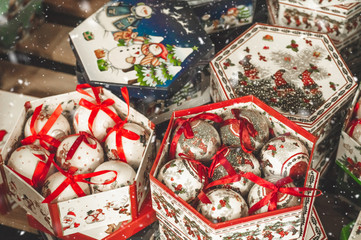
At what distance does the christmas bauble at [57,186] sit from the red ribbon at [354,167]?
77 cm

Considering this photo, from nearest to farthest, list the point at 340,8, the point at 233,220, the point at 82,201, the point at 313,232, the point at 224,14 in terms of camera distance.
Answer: the point at 233,220 → the point at 82,201 → the point at 313,232 → the point at 340,8 → the point at 224,14

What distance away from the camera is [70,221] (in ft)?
3.71

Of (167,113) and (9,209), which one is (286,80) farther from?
(9,209)

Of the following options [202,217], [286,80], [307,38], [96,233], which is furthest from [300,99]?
[96,233]

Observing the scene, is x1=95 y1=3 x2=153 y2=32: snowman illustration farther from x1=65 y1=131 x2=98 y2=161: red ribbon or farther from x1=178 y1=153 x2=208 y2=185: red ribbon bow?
x1=178 y1=153 x2=208 y2=185: red ribbon bow

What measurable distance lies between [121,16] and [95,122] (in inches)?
19.2

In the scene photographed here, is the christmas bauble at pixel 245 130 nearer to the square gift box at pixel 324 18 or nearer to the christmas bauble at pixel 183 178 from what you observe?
the christmas bauble at pixel 183 178

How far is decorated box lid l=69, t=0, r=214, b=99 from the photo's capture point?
138 centimetres

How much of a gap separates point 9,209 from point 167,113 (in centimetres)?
59

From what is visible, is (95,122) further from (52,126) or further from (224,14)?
(224,14)

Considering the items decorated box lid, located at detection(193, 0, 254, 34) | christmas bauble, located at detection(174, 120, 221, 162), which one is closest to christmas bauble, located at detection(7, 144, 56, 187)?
christmas bauble, located at detection(174, 120, 221, 162)

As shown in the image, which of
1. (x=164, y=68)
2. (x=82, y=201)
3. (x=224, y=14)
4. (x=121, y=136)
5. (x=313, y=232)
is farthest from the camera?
(x=224, y=14)

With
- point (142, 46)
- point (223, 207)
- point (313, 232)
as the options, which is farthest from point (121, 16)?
point (313, 232)

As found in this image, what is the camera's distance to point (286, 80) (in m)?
1.47
